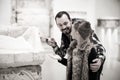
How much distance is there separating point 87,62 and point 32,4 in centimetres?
76

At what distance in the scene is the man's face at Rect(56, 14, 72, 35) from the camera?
1838 mm

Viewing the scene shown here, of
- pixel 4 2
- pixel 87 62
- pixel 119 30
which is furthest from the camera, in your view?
pixel 119 30

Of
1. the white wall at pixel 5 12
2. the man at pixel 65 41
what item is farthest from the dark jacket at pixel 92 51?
the white wall at pixel 5 12

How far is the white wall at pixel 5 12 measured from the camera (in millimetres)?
1855

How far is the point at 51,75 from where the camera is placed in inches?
76.2

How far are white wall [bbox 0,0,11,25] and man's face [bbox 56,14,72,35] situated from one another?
463 mm

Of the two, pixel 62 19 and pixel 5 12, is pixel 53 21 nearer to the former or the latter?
pixel 62 19

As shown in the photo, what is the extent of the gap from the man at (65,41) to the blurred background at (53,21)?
0.05 m

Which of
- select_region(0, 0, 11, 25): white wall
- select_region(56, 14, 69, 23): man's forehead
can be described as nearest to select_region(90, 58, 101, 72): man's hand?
select_region(56, 14, 69, 23): man's forehead

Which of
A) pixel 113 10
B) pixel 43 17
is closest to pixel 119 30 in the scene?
pixel 113 10

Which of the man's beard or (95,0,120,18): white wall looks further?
(95,0,120,18): white wall

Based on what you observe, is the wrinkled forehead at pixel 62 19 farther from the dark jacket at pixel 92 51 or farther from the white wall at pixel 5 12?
the white wall at pixel 5 12

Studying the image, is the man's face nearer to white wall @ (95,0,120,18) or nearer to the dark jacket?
the dark jacket

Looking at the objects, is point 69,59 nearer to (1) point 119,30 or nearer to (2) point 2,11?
(1) point 119,30
